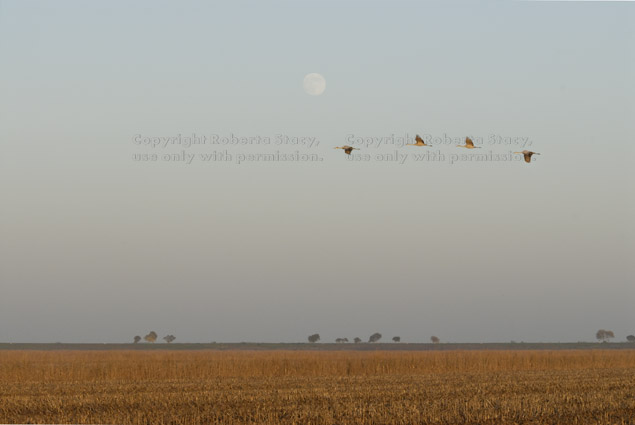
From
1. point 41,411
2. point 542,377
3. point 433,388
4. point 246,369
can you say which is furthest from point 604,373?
point 41,411

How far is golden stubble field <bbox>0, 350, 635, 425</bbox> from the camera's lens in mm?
22188

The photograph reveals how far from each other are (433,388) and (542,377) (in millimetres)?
8001

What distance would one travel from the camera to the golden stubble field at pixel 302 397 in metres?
22.2

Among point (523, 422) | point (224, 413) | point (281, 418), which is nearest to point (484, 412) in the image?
point (523, 422)

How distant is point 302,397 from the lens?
26.9 m

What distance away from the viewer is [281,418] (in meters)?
22.0

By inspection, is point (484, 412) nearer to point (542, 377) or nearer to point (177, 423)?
point (177, 423)

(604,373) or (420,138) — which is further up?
(420,138)

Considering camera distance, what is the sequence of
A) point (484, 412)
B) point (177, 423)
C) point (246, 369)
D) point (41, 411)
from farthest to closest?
point (246, 369)
point (41, 411)
point (484, 412)
point (177, 423)

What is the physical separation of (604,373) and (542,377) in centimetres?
492

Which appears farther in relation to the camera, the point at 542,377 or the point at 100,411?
the point at 542,377

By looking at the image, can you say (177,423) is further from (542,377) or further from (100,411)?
(542,377)

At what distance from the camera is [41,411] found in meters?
24.3

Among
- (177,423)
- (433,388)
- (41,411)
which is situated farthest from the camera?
(433,388)
